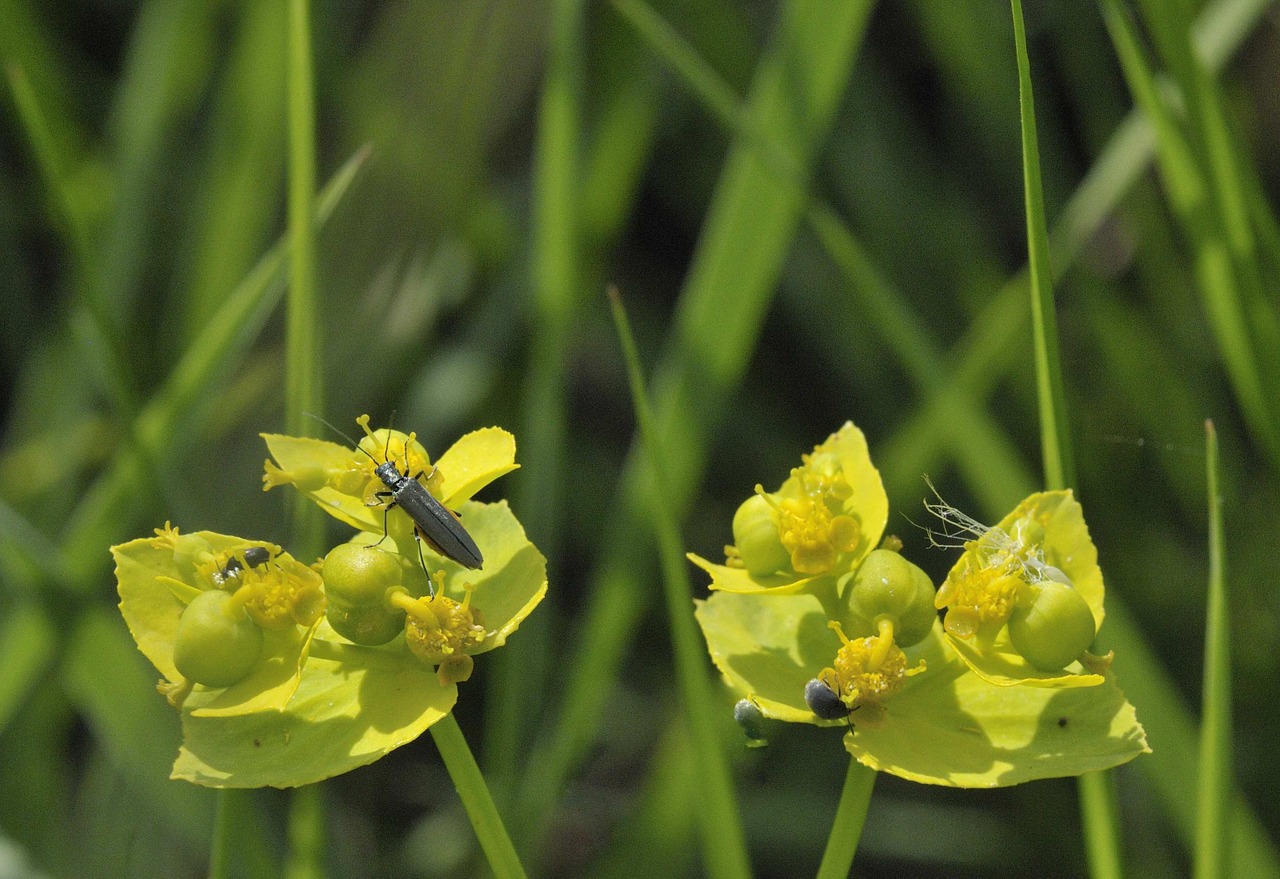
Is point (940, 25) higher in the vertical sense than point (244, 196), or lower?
higher

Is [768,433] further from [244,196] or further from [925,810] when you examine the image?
[244,196]

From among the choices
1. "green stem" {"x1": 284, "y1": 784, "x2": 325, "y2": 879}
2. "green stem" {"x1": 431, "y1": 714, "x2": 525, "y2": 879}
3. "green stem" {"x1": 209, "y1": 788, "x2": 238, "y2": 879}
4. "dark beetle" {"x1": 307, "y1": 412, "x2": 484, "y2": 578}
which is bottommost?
"green stem" {"x1": 284, "y1": 784, "x2": 325, "y2": 879}

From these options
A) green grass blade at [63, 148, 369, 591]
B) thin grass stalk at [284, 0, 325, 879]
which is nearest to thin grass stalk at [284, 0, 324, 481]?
thin grass stalk at [284, 0, 325, 879]

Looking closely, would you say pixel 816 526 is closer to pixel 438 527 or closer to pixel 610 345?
pixel 438 527

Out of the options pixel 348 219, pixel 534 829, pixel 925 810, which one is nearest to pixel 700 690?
pixel 534 829

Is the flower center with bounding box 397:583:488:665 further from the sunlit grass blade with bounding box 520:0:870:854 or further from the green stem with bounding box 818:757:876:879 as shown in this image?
the sunlit grass blade with bounding box 520:0:870:854

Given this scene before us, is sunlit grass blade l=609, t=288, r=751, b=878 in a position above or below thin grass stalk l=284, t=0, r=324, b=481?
below
